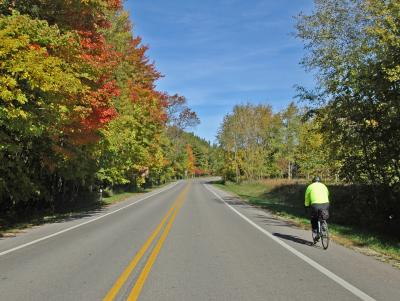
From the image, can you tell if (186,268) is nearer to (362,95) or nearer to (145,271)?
(145,271)

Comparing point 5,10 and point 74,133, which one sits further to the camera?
point 74,133

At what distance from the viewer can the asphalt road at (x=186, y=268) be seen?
7.21m

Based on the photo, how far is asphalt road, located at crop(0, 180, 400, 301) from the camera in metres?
7.21

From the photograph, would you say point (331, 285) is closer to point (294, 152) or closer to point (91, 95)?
point (91, 95)

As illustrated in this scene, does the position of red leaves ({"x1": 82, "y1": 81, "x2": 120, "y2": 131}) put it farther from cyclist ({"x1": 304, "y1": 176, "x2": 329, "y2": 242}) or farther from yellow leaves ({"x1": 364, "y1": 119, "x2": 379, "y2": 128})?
yellow leaves ({"x1": 364, "y1": 119, "x2": 379, "y2": 128})

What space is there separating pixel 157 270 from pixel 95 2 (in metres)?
12.1

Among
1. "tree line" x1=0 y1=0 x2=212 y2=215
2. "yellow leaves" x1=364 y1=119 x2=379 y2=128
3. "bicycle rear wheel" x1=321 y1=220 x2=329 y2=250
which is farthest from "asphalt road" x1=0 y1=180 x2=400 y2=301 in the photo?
"yellow leaves" x1=364 y1=119 x2=379 y2=128

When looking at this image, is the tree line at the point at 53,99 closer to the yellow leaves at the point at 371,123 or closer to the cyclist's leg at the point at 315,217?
the cyclist's leg at the point at 315,217

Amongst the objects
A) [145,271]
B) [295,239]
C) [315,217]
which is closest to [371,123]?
[295,239]

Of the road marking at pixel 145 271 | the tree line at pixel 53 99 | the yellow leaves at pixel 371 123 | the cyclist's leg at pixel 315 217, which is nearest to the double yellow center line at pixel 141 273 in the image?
the road marking at pixel 145 271

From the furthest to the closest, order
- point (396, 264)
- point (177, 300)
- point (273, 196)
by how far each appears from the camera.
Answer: point (273, 196), point (396, 264), point (177, 300)

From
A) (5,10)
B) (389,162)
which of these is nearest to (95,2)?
(5,10)

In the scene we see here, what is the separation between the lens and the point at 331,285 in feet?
25.3

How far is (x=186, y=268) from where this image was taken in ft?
29.9
